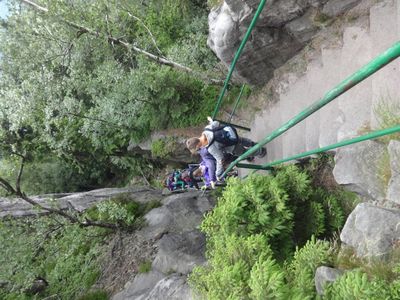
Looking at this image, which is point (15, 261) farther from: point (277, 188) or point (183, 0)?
point (183, 0)

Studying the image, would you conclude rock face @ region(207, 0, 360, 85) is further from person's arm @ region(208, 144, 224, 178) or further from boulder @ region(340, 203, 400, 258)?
boulder @ region(340, 203, 400, 258)

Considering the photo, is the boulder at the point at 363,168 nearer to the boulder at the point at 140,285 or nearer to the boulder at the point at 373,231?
the boulder at the point at 373,231

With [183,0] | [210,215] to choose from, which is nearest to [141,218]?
[210,215]

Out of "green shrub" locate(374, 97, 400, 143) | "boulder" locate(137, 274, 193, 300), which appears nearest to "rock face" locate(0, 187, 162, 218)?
"boulder" locate(137, 274, 193, 300)

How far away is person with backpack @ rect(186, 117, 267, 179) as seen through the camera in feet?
22.5

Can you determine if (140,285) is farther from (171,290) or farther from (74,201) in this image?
(74,201)

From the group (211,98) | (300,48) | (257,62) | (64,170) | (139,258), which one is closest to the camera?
(300,48)

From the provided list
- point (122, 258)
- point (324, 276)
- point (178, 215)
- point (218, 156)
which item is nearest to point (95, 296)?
point (122, 258)

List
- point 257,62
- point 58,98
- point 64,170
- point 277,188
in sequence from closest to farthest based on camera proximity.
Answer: point 277,188 < point 257,62 < point 58,98 < point 64,170

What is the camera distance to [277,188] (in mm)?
5762

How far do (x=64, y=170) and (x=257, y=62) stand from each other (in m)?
13.0

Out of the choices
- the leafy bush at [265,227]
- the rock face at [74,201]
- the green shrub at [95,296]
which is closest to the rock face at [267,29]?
the leafy bush at [265,227]

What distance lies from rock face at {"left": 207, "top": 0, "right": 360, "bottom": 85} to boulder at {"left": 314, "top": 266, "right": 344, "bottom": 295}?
4.59m

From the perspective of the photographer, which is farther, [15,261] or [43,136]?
[43,136]
